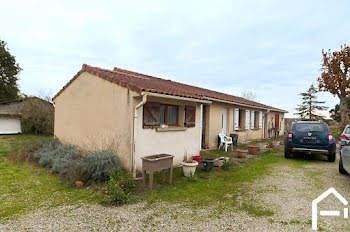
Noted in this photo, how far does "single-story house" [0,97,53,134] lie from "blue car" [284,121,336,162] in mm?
17630

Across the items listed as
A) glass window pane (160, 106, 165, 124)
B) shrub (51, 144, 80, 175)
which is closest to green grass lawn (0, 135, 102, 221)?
shrub (51, 144, 80, 175)

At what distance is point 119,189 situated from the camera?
161 inches

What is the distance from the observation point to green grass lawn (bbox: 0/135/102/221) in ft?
12.9

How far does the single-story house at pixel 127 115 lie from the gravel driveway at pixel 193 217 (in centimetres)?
202

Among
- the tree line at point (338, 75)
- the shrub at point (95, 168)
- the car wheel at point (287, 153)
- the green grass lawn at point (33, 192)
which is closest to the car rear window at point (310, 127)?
the car wheel at point (287, 153)

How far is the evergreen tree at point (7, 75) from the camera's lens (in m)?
22.7

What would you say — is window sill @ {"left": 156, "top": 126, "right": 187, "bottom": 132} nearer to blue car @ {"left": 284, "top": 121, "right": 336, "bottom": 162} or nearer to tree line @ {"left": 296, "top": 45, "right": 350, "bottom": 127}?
blue car @ {"left": 284, "top": 121, "right": 336, "bottom": 162}

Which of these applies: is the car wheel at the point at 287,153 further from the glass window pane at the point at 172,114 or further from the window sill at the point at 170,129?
the glass window pane at the point at 172,114

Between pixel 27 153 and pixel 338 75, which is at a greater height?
pixel 338 75

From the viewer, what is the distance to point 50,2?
7.75m

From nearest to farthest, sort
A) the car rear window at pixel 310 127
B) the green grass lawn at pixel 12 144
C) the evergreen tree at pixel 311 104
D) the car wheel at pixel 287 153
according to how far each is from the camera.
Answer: the car rear window at pixel 310 127 → the car wheel at pixel 287 153 → the green grass lawn at pixel 12 144 → the evergreen tree at pixel 311 104

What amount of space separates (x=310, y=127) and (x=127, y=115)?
711 cm

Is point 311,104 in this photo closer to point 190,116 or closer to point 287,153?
point 287,153

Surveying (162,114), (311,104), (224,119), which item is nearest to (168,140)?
(162,114)
